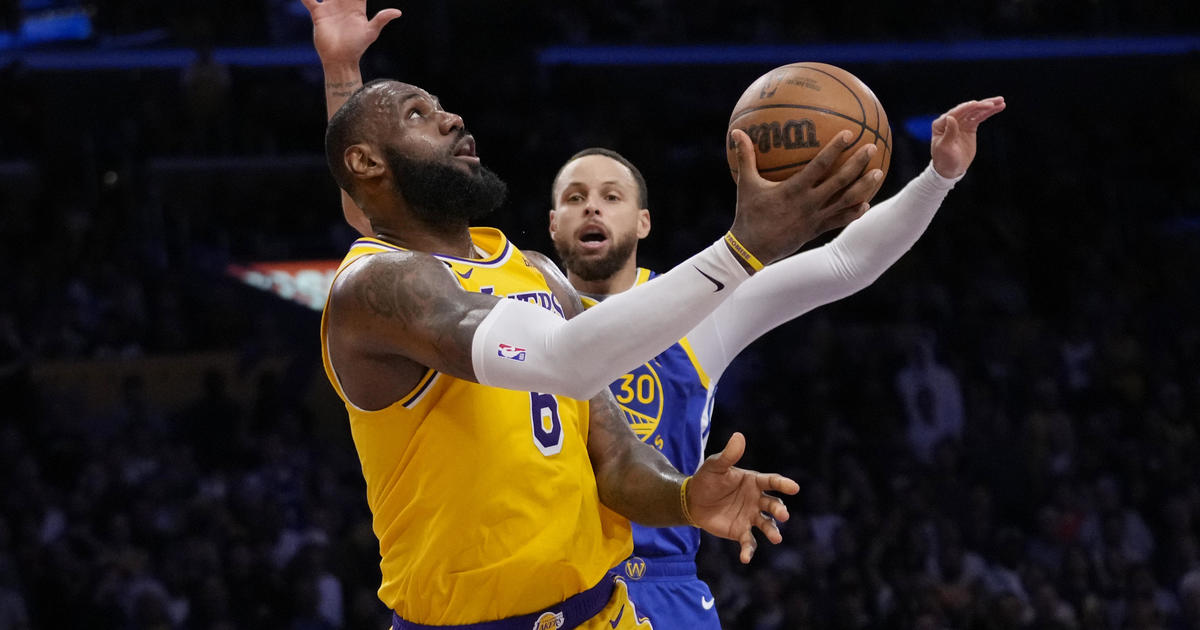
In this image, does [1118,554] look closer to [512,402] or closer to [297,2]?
[512,402]

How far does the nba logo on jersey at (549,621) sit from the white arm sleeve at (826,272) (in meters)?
1.53

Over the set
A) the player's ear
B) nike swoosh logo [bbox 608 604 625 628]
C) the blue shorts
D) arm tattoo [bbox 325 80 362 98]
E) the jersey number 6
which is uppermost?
the player's ear

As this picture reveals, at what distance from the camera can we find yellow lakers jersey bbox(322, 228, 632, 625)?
2930mm

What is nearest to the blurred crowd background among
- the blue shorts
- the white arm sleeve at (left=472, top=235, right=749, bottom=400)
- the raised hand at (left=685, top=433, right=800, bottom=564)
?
the blue shorts

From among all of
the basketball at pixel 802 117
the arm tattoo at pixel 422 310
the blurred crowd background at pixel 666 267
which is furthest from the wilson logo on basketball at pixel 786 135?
the blurred crowd background at pixel 666 267

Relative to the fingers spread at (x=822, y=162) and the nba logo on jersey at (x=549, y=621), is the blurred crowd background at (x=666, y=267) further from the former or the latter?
the fingers spread at (x=822, y=162)

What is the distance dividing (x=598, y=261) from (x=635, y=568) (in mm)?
1113

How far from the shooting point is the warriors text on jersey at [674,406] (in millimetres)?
4238

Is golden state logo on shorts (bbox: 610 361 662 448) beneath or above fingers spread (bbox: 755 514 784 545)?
beneath

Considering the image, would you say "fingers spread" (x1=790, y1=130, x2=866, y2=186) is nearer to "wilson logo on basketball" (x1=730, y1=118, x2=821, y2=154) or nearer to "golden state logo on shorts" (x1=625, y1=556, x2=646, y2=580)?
"wilson logo on basketball" (x1=730, y1=118, x2=821, y2=154)

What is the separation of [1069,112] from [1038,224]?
91.8 inches

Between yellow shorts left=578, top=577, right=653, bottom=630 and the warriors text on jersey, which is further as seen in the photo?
the warriors text on jersey

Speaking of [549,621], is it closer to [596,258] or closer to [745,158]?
[745,158]

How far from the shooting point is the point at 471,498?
9.60ft
